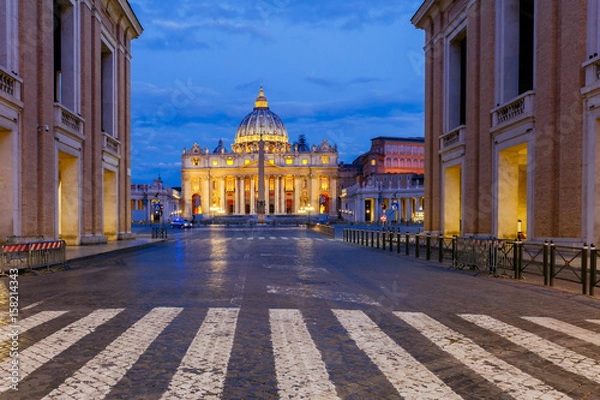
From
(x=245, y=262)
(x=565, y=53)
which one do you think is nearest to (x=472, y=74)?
(x=565, y=53)

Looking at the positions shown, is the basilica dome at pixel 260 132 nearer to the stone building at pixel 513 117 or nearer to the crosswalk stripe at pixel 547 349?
the stone building at pixel 513 117

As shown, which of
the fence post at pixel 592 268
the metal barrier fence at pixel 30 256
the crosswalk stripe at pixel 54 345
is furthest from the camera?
the metal barrier fence at pixel 30 256

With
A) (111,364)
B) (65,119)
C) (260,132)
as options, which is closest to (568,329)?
(111,364)

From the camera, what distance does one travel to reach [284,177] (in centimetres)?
16088

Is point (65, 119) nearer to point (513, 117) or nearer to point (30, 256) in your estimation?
point (30, 256)

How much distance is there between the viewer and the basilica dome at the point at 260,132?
177 metres

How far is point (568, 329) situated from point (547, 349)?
1411 mm

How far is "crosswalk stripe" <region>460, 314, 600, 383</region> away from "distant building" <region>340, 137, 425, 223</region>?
6222 centimetres

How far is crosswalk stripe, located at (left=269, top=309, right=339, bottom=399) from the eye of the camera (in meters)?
4.54

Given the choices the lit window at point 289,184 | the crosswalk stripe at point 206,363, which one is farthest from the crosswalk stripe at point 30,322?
the lit window at point 289,184

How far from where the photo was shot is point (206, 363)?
5.36 m

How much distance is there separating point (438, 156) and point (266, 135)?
150 metres

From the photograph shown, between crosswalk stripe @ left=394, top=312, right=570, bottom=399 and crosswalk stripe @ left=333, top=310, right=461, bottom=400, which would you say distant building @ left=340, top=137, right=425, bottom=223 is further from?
crosswalk stripe @ left=333, top=310, right=461, bottom=400

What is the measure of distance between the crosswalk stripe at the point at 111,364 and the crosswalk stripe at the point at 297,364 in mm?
1590
